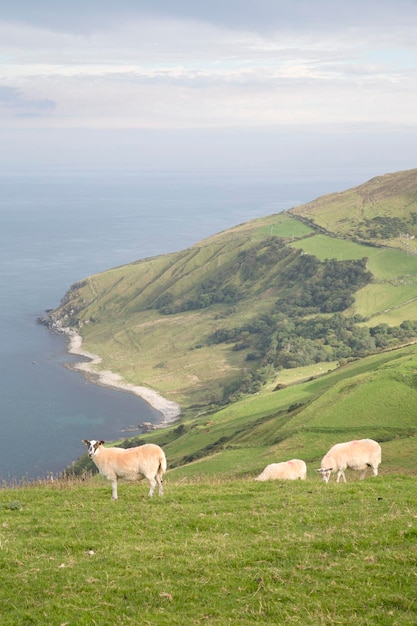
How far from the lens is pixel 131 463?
20.7 meters

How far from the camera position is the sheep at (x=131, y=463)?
67.6 ft

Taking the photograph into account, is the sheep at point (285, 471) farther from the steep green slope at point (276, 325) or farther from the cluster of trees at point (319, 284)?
the cluster of trees at point (319, 284)

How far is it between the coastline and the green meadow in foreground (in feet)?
331

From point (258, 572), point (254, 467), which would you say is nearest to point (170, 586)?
point (258, 572)

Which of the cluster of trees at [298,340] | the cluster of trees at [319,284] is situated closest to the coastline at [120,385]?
the cluster of trees at [298,340]

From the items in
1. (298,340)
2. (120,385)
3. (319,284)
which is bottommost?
(120,385)

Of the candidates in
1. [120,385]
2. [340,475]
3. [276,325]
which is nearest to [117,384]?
[120,385]

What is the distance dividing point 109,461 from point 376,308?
135325 mm

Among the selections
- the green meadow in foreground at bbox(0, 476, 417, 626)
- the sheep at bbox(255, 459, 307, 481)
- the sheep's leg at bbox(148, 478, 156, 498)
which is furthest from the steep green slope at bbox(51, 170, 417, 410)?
the green meadow in foreground at bbox(0, 476, 417, 626)

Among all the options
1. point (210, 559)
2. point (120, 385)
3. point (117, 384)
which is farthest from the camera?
point (117, 384)

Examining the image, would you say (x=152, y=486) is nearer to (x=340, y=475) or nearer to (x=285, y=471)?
(x=285, y=471)

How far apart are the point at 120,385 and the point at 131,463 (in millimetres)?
129080

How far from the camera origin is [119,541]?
51.6 ft

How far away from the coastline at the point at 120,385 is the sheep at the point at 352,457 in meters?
94.0
